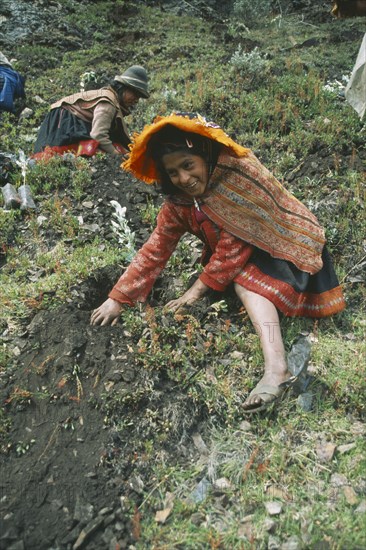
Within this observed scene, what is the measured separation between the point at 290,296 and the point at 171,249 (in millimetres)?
899

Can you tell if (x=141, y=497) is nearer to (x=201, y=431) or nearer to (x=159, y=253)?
(x=201, y=431)

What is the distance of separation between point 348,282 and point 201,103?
14.4ft

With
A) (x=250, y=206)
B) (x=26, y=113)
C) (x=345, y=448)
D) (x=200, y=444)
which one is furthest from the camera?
(x=26, y=113)

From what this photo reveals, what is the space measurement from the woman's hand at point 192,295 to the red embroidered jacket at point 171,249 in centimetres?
10

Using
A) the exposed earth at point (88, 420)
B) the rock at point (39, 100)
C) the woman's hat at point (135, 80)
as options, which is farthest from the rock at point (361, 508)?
the rock at point (39, 100)

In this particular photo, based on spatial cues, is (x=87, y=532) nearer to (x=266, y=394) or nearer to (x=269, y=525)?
(x=269, y=525)

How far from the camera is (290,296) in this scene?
3.03 meters

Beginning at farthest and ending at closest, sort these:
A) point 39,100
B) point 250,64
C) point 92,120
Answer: point 39,100, point 250,64, point 92,120

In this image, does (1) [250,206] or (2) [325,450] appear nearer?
(2) [325,450]

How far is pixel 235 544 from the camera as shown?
6.73ft

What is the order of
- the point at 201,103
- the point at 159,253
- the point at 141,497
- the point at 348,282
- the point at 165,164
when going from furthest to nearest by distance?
the point at 201,103, the point at 348,282, the point at 159,253, the point at 165,164, the point at 141,497

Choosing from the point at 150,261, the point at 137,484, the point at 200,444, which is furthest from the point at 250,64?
the point at 137,484

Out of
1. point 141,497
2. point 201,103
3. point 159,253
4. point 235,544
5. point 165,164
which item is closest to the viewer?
point 235,544

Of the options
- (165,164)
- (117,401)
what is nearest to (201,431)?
(117,401)
